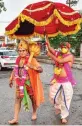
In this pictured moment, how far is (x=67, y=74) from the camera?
9000mm

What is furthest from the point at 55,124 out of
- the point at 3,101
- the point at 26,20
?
the point at 3,101

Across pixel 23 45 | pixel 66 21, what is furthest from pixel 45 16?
pixel 23 45

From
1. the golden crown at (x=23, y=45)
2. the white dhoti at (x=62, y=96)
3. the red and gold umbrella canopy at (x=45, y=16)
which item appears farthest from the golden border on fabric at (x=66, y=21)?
the white dhoti at (x=62, y=96)

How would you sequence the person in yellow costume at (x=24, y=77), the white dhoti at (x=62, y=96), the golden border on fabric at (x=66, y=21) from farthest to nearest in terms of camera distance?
the white dhoti at (x=62, y=96), the person in yellow costume at (x=24, y=77), the golden border on fabric at (x=66, y=21)

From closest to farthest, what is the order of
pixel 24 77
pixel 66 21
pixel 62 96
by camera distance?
pixel 66 21 < pixel 24 77 < pixel 62 96

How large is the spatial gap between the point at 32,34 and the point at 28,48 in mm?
821

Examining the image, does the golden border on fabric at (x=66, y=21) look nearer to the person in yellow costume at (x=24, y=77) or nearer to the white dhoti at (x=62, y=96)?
the person in yellow costume at (x=24, y=77)

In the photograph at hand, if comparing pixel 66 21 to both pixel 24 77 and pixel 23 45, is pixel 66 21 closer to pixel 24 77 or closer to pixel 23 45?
pixel 23 45

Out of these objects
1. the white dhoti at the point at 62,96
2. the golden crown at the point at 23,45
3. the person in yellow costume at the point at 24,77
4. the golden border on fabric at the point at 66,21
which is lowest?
the white dhoti at the point at 62,96

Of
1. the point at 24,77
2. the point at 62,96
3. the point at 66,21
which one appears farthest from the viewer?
the point at 62,96

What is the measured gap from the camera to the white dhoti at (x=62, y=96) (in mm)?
8914

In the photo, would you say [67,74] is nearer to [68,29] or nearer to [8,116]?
[68,29]

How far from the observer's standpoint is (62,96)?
29.5 ft

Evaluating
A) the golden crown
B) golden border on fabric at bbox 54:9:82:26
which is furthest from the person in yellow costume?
golden border on fabric at bbox 54:9:82:26
